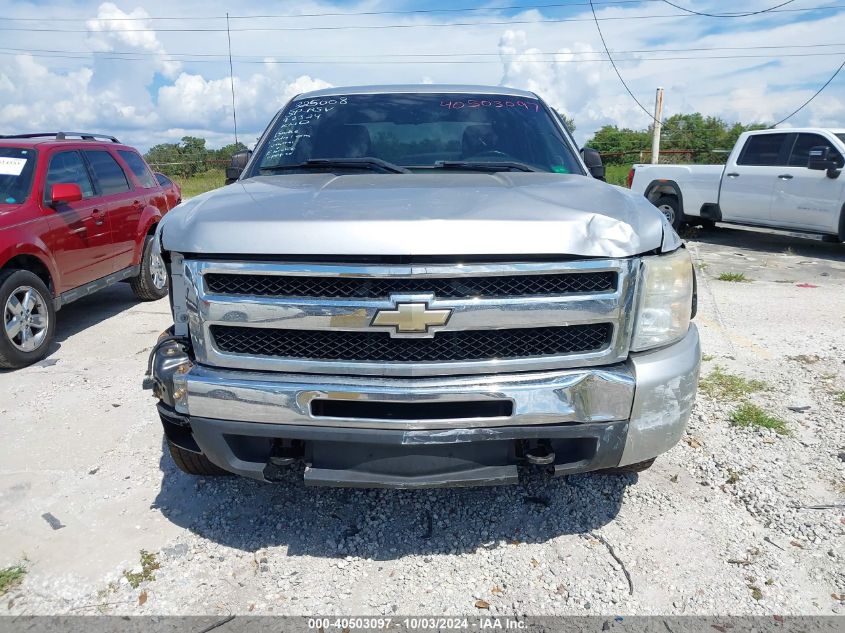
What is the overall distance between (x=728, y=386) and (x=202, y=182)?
86.9 ft

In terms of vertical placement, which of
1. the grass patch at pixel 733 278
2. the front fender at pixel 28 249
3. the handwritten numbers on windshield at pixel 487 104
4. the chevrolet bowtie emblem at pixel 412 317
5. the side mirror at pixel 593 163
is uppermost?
the handwritten numbers on windshield at pixel 487 104

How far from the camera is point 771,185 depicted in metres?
9.89

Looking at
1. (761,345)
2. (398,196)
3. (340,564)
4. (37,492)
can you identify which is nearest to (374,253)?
(398,196)

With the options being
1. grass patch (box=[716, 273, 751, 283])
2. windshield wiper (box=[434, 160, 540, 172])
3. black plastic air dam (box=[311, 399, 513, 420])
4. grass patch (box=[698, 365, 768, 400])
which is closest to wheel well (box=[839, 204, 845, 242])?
grass patch (box=[716, 273, 751, 283])

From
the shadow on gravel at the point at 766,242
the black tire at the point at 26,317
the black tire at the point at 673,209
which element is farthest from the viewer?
the black tire at the point at 673,209

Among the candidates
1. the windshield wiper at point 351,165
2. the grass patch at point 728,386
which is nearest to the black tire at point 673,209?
the grass patch at point 728,386

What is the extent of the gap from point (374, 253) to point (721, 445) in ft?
8.19

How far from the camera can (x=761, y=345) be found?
5344 millimetres

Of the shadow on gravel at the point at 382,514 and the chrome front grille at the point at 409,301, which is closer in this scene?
the chrome front grille at the point at 409,301

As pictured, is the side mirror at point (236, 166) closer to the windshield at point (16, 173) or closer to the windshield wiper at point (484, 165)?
the windshield wiper at point (484, 165)

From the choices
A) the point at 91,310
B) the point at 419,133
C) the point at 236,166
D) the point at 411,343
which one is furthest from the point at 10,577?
the point at 91,310

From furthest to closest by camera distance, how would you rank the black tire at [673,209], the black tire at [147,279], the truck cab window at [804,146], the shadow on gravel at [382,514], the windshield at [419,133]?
the black tire at [673,209] < the truck cab window at [804,146] < the black tire at [147,279] < the windshield at [419,133] < the shadow on gravel at [382,514]

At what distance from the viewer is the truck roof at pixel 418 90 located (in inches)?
155

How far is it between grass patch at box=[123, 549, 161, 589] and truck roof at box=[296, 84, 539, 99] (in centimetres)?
279
